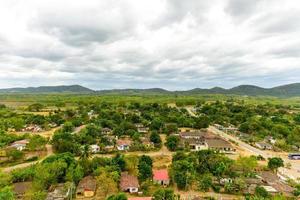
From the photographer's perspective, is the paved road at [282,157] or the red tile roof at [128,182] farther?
the paved road at [282,157]

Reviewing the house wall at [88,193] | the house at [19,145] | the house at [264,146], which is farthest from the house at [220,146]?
the house at [19,145]

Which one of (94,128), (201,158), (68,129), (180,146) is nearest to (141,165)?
(201,158)

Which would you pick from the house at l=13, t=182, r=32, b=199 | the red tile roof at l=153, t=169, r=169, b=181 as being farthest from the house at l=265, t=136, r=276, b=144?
the house at l=13, t=182, r=32, b=199

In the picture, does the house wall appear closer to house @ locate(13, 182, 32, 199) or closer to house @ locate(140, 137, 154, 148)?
house @ locate(13, 182, 32, 199)

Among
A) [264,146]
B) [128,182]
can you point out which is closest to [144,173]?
[128,182]

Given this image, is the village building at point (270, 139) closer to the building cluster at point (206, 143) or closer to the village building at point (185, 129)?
the building cluster at point (206, 143)

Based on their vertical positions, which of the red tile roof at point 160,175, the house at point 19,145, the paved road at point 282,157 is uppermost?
the house at point 19,145
